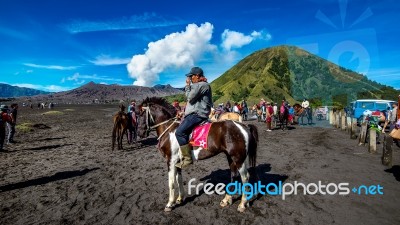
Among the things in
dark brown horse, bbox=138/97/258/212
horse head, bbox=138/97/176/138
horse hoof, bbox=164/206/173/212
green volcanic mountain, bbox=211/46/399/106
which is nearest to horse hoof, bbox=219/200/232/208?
dark brown horse, bbox=138/97/258/212

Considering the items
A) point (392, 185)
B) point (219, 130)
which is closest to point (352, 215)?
point (392, 185)

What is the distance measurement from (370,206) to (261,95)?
74.8m

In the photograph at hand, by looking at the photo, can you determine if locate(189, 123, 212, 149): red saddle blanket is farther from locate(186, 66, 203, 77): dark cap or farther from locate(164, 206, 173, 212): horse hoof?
locate(164, 206, 173, 212): horse hoof

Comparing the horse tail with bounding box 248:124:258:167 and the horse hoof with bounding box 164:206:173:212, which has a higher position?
the horse tail with bounding box 248:124:258:167

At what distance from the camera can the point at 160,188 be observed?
7.68 metres

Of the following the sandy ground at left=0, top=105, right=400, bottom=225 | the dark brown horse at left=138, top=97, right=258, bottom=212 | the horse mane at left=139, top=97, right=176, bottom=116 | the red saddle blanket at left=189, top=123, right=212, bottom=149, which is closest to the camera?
the sandy ground at left=0, top=105, right=400, bottom=225

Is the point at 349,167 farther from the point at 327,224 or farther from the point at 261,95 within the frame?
the point at 261,95

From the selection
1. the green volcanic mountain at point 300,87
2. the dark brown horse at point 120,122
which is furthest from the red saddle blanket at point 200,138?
the green volcanic mountain at point 300,87

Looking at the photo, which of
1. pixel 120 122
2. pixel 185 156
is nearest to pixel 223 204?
pixel 185 156

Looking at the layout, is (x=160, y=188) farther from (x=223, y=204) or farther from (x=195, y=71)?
(x=195, y=71)

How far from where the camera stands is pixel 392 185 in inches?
292

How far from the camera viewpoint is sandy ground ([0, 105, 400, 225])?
225 inches

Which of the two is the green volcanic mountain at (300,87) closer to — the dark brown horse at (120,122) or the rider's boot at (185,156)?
the dark brown horse at (120,122)

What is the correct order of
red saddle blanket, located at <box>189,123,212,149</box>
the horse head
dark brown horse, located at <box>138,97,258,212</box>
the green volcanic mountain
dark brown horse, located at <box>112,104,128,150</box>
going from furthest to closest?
the green volcanic mountain → dark brown horse, located at <box>112,104,128,150</box> → the horse head → red saddle blanket, located at <box>189,123,212,149</box> → dark brown horse, located at <box>138,97,258,212</box>
